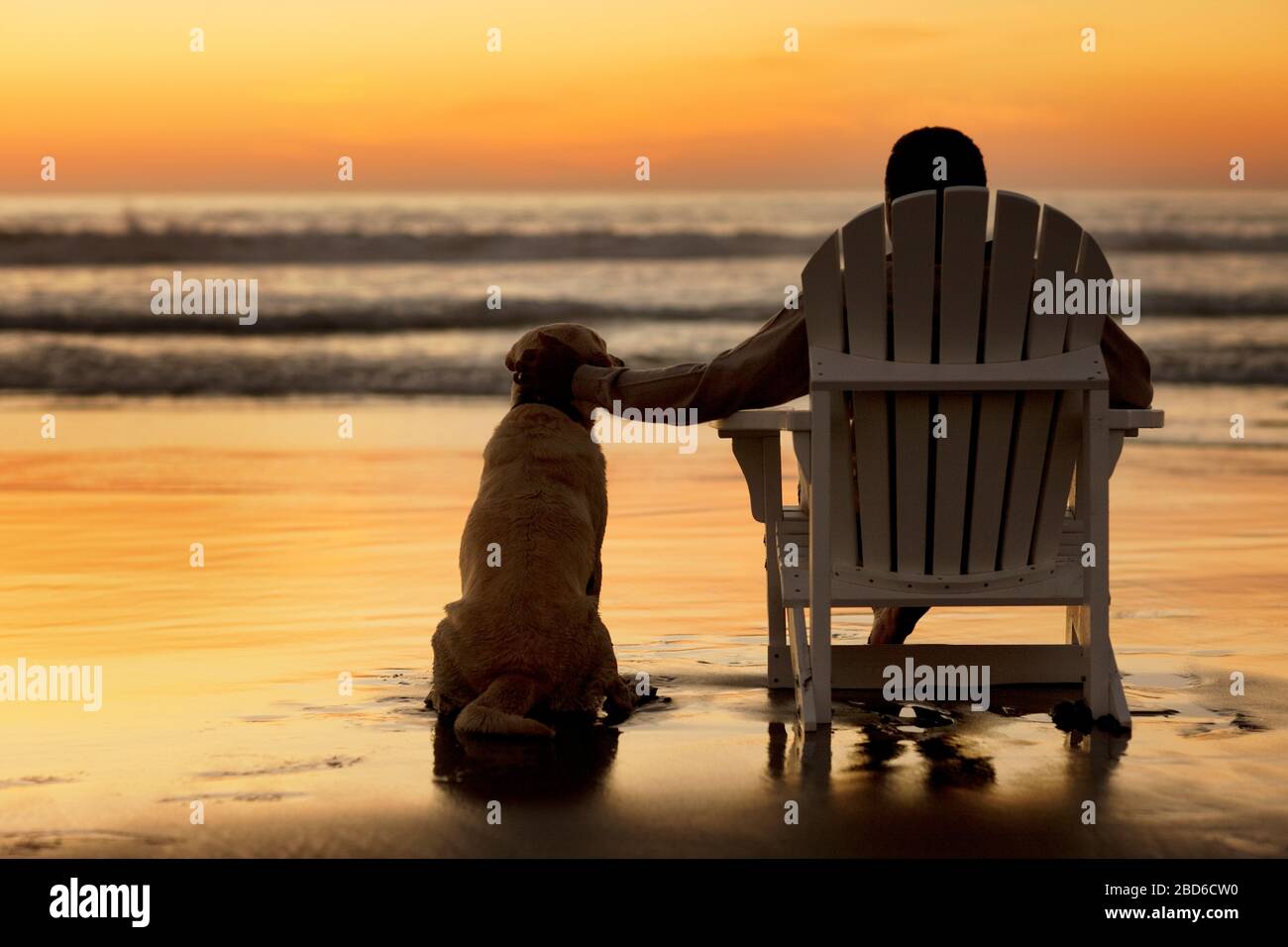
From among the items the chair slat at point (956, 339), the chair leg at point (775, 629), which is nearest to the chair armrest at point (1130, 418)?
the chair slat at point (956, 339)

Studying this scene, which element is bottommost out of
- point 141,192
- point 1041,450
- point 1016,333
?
point 1041,450

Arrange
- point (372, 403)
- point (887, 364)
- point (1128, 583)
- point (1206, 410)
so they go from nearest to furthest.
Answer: point (887, 364) → point (1128, 583) → point (1206, 410) → point (372, 403)

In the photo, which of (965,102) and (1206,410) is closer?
(1206,410)

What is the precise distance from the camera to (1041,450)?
165 inches

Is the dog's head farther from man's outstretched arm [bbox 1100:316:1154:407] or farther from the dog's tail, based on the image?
man's outstretched arm [bbox 1100:316:1154:407]

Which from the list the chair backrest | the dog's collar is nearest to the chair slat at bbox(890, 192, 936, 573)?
the chair backrest

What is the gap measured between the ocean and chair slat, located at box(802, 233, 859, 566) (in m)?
9.71

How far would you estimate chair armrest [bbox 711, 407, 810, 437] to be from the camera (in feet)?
13.6

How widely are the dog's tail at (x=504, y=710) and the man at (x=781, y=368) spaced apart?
87cm

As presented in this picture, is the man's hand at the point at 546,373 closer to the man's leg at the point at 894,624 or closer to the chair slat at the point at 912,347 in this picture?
the chair slat at the point at 912,347

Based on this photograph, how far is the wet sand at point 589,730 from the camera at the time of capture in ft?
10.7
